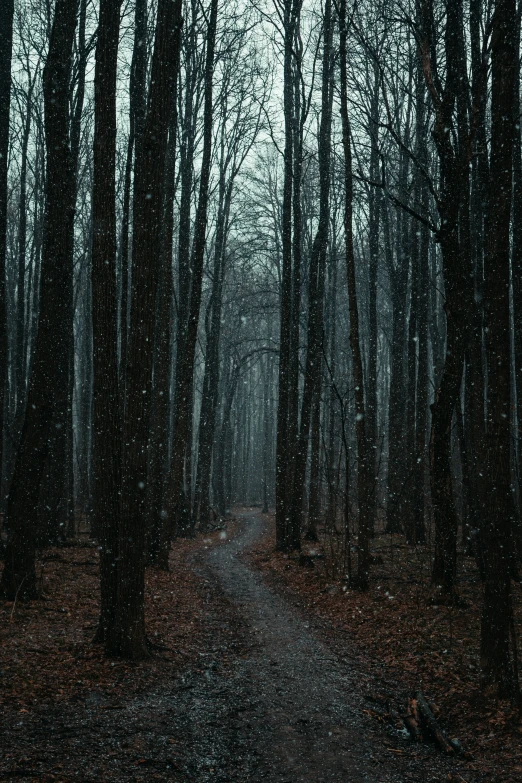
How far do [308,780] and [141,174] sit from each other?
19.5ft

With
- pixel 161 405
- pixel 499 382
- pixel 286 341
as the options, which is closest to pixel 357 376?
pixel 499 382

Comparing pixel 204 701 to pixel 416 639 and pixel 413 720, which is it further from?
pixel 416 639

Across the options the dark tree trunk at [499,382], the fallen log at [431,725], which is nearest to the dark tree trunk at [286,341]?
the dark tree trunk at [499,382]

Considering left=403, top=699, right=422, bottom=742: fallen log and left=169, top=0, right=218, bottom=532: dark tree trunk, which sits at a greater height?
left=169, top=0, right=218, bottom=532: dark tree trunk

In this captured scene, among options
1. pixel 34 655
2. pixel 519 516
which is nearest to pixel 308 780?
pixel 34 655

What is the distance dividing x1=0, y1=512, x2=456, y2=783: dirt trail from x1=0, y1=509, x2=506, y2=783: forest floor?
0.5 inches

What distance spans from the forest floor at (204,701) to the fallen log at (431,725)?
102 millimetres

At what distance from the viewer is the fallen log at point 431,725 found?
4.76 meters

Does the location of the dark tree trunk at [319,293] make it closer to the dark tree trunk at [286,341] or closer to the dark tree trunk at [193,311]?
→ the dark tree trunk at [286,341]

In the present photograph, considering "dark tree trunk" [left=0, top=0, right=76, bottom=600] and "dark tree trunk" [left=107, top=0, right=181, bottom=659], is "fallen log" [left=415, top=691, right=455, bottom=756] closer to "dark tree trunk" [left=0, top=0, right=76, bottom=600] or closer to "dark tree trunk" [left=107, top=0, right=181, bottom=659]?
"dark tree trunk" [left=107, top=0, right=181, bottom=659]

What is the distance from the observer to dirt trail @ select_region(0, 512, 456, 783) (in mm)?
4086

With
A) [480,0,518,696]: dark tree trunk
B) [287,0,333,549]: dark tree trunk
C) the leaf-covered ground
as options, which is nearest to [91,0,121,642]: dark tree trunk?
the leaf-covered ground

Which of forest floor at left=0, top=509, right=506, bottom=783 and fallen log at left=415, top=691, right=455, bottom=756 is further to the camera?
fallen log at left=415, top=691, right=455, bottom=756

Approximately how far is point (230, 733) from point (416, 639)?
3493mm
